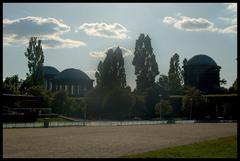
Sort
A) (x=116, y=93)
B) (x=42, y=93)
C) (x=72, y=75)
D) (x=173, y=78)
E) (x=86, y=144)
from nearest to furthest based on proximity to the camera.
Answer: (x=86, y=144) < (x=116, y=93) < (x=42, y=93) < (x=173, y=78) < (x=72, y=75)

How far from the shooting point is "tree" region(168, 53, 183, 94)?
11031 centimetres

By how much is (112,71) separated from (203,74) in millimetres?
35044

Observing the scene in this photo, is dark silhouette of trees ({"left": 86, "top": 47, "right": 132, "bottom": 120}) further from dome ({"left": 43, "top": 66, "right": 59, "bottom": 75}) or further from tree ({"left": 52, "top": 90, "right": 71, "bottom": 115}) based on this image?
dome ({"left": 43, "top": 66, "right": 59, "bottom": 75})

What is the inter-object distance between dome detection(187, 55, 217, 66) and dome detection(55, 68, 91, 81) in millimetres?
30298

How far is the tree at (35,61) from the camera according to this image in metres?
85.7

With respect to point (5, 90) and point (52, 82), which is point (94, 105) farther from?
point (52, 82)

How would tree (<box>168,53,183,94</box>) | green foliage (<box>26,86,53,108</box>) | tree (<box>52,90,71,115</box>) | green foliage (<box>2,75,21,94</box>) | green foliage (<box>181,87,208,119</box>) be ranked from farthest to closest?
tree (<box>168,53,183,94</box>) → green foliage (<box>2,75,21,94</box>) → green foliage (<box>181,87,208,119</box>) → tree (<box>52,90,71,115</box>) → green foliage (<box>26,86,53,108</box>)

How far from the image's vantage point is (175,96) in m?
97.7

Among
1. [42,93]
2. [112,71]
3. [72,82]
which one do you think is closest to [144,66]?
[112,71]

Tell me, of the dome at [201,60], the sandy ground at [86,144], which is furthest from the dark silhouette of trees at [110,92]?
the sandy ground at [86,144]

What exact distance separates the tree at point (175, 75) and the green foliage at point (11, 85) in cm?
3859

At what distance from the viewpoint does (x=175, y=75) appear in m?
113

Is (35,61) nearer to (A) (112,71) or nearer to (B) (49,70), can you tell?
(A) (112,71)

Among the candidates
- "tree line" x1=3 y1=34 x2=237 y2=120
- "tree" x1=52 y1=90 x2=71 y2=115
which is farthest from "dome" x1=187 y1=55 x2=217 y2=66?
"tree" x1=52 y1=90 x2=71 y2=115
